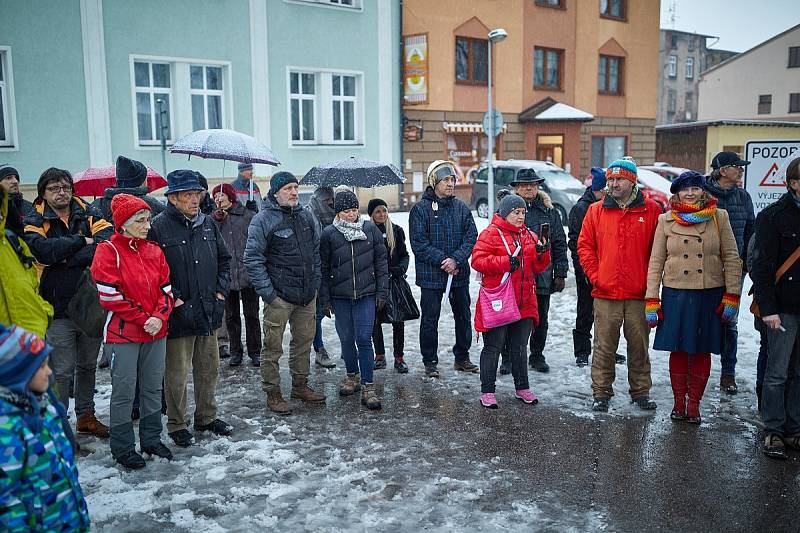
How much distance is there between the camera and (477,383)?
7.05m

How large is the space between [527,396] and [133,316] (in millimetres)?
A: 3410

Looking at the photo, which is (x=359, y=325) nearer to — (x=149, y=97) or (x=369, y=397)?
(x=369, y=397)

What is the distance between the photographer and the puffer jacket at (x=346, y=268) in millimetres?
6461

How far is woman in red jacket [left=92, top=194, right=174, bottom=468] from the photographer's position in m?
4.91

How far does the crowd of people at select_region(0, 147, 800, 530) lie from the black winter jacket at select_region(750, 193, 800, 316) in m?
0.01

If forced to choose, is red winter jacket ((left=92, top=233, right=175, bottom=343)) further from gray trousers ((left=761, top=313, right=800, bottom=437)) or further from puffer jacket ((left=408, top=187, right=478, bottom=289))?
gray trousers ((left=761, top=313, right=800, bottom=437))

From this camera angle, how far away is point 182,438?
5516 mm

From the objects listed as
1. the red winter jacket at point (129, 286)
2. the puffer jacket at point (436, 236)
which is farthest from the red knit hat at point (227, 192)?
the red winter jacket at point (129, 286)

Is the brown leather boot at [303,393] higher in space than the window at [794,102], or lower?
lower

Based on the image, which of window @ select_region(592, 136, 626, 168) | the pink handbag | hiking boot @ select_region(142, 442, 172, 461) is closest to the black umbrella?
the pink handbag

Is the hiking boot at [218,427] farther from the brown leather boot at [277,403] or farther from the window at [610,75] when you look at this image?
the window at [610,75]

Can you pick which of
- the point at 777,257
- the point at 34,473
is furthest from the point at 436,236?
the point at 34,473

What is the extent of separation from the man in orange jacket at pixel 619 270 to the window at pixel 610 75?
28510mm

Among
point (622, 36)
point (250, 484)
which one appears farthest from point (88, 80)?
point (622, 36)
